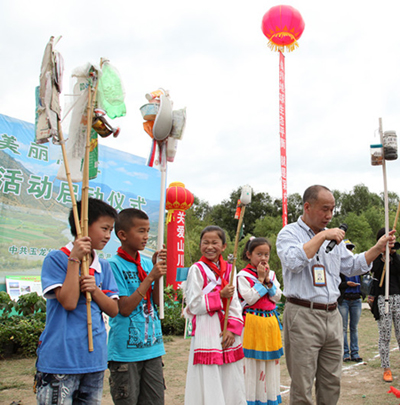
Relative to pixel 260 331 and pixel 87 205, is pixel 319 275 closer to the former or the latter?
Result: pixel 260 331

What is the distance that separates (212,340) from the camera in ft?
9.75

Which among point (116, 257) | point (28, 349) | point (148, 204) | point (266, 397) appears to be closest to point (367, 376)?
point (266, 397)

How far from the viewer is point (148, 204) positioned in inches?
376

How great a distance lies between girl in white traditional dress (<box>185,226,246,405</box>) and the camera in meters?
2.92

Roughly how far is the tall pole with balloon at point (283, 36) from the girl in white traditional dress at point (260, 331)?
20.7 feet

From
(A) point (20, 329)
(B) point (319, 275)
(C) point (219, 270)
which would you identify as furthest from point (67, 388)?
(A) point (20, 329)

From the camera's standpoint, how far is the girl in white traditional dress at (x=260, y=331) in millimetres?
3551

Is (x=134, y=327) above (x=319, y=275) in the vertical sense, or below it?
below

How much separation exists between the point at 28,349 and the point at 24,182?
118 inches

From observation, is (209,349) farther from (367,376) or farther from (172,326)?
(172,326)

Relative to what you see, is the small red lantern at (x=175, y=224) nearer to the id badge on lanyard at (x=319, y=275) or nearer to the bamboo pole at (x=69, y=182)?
the id badge on lanyard at (x=319, y=275)

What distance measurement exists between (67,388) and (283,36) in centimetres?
1076

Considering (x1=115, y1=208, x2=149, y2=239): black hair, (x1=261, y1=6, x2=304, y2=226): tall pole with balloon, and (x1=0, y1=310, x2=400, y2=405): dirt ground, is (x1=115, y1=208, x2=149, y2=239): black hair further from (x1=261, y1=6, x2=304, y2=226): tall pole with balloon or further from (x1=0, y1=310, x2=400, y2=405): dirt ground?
(x1=261, y1=6, x2=304, y2=226): tall pole with balloon

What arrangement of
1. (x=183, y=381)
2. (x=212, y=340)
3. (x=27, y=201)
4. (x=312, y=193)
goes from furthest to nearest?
(x=27, y=201)
(x=183, y=381)
(x=212, y=340)
(x=312, y=193)
